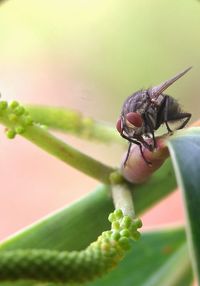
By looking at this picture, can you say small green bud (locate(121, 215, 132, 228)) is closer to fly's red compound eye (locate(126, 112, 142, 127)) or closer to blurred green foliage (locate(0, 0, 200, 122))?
fly's red compound eye (locate(126, 112, 142, 127))

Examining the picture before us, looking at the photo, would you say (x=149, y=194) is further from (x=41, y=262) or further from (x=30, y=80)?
(x=30, y=80)

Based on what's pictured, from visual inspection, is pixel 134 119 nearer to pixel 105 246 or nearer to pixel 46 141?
pixel 46 141

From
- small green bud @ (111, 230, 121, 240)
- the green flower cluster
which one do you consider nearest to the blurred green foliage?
the green flower cluster

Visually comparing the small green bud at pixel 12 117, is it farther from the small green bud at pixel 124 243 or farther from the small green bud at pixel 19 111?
the small green bud at pixel 124 243

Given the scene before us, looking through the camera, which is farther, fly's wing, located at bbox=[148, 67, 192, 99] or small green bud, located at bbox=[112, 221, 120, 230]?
fly's wing, located at bbox=[148, 67, 192, 99]

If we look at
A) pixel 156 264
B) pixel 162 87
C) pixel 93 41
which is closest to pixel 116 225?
pixel 162 87

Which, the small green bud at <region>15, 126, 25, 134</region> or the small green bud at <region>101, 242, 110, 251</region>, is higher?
the small green bud at <region>15, 126, 25, 134</region>

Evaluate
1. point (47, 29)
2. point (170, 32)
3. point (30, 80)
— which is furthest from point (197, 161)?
point (30, 80)
